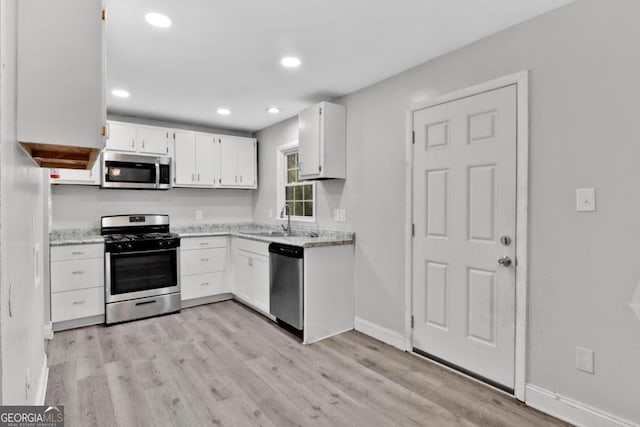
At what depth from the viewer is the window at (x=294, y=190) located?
4289 mm

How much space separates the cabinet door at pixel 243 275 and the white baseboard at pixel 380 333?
1.37 m

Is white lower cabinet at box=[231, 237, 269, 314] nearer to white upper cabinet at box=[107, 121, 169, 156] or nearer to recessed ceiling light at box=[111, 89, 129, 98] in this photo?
white upper cabinet at box=[107, 121, 169, 156]

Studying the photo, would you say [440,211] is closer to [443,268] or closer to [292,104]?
[443,268]

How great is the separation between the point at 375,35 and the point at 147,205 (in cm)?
368

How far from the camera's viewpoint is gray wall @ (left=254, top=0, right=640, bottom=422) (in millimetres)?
1791

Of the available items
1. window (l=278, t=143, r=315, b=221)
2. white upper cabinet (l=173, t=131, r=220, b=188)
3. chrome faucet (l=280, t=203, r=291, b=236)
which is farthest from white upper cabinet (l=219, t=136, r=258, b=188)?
chrome faucet (l=280, t=203, r=291, b=236)

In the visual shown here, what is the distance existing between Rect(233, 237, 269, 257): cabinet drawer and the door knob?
228 cm

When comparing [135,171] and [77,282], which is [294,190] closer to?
[135,171]

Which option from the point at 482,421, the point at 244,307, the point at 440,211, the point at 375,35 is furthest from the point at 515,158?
the point at 244,307

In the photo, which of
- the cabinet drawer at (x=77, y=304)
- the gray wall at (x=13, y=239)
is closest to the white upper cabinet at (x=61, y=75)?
the gray wall at (x=13, y=239)

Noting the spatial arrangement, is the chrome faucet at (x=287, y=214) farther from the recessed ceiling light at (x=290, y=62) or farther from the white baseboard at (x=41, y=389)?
the white baseboard at (x=41, y=389)

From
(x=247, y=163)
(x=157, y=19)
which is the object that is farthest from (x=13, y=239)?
(x=247, y=163)

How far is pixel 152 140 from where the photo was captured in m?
4.32

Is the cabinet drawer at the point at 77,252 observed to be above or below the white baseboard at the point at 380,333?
above
